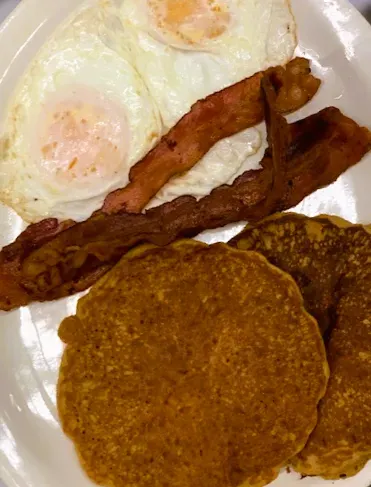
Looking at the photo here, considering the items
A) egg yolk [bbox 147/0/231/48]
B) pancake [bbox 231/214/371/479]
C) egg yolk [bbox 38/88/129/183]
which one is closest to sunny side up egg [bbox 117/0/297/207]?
egg yolk [bbox 147/0/231/48]

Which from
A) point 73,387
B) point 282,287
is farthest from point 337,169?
point 73,387

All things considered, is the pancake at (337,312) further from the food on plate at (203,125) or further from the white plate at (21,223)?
the food on plate at (203,125)

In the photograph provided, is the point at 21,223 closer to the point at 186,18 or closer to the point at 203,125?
the point at 203,125

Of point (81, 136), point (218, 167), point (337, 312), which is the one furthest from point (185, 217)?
point (337, 312)

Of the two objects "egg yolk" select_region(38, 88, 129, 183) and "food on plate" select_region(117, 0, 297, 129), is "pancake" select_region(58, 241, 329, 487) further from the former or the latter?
"food on plate" select_region(117, 0, 297, 129)

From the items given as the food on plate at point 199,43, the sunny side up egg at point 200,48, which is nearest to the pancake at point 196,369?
the sunny side up egg at point 200,48

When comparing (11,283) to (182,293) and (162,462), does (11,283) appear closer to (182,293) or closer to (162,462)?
(182,293)
